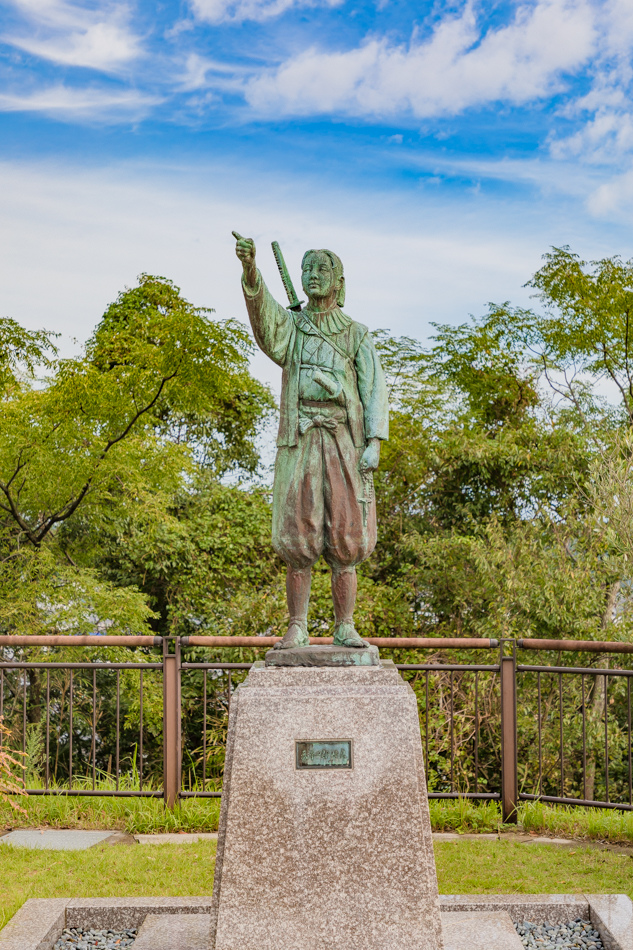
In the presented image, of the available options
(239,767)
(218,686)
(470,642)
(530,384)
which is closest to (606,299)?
(530,384)

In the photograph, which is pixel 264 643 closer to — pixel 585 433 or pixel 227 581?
pixel 227 581

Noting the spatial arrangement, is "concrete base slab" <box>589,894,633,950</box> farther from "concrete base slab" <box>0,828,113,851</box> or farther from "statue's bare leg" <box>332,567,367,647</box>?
"concrete base slab" <box>0,828,113,851</box>

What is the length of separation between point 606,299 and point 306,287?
1058 cm

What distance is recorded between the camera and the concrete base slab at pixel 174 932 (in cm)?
369

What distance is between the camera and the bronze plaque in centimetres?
339

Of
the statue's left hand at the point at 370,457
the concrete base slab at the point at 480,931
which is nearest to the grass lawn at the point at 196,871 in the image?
the concrete base slab at the point at 480,931

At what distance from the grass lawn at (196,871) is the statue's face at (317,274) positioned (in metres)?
2.95

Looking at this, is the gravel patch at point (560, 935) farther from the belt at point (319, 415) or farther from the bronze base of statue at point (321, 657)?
the belt at point (319, 415)

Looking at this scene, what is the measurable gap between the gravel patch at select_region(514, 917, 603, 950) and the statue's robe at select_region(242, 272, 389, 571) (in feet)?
5.71

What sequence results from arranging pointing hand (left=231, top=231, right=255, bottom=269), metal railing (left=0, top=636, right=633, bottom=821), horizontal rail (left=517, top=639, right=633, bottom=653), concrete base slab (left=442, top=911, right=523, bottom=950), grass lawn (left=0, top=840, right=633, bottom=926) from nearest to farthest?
concrete base slab (left=442, top=911, right=523, bottom=950) → pointing hand (left=231, top=231, right=255, bottom=269) → grass lawn (left=0, top=840, right=633, bottom=926) → horizontal rail (left=517, top=639, right=633, bottom=653) → metal railing (left=0, top=636, right=633, bottom=821)

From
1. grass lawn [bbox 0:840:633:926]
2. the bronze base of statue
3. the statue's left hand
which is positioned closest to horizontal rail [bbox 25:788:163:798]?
grass lawn [bbox 0:840:633:926]

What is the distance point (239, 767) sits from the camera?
133 inches

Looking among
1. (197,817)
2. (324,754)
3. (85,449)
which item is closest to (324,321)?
(324,754)

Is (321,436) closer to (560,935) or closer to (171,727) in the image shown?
(560,935)
